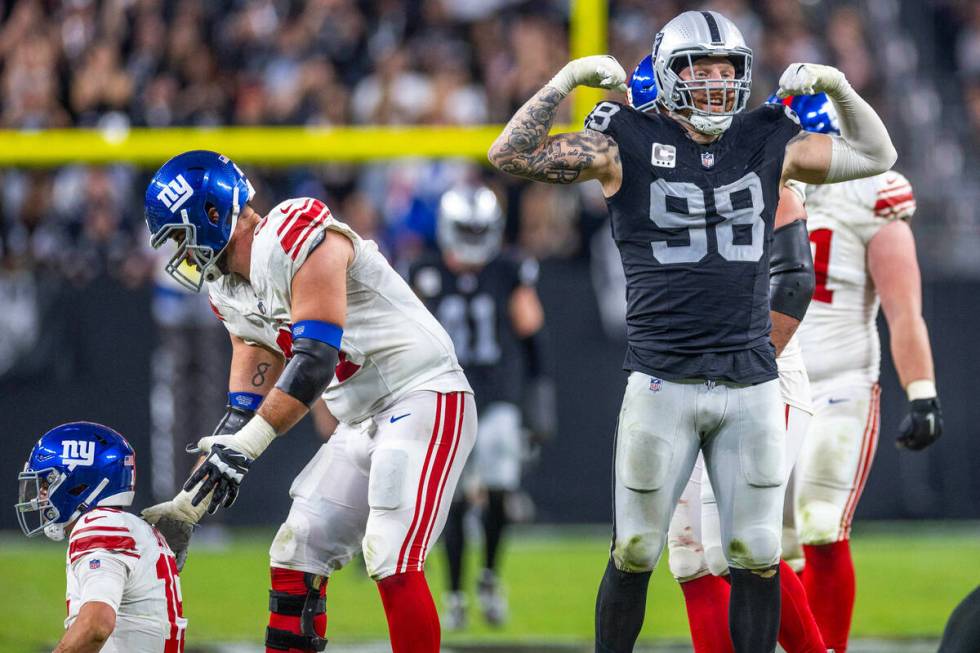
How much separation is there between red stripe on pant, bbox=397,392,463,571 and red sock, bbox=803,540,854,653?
142 cm

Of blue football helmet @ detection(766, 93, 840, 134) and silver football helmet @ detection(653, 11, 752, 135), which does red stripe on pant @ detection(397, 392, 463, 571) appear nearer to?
silver football helmet @ detection(653, 11, 752, 135)

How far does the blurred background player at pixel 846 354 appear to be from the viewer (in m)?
4.88

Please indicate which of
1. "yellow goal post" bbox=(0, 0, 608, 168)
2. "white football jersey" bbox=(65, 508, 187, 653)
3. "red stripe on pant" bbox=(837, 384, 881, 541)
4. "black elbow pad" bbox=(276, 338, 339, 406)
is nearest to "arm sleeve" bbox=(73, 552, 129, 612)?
"white football jersey" bbox=(65, 508, 187, 653)

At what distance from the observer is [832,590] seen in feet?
15.9

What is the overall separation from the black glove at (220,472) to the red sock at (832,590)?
207cm

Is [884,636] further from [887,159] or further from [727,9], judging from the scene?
[727,9]

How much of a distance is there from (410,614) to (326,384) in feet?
2.27

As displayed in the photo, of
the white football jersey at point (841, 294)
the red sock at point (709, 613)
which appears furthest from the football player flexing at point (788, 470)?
the white football jersey at point (841, 294)

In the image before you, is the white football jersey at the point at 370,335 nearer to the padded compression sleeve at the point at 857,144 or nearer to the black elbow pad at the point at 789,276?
the black elbow pad at the point at 789,276

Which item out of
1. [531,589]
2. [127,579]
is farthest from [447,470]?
[531,589]

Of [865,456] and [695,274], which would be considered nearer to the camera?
[695,274]

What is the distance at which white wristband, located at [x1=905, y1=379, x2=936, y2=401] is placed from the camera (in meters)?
5.04

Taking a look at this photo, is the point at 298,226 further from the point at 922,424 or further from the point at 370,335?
the point at 922,424

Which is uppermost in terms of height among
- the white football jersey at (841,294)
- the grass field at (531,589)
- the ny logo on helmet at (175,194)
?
the ny logo on helmet at (175,194)
